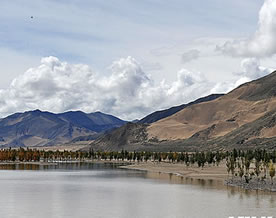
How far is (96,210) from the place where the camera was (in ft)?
250

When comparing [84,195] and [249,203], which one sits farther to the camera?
[84,195]

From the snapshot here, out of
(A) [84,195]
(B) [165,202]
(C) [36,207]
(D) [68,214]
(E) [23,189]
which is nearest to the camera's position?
(D) [68,214]

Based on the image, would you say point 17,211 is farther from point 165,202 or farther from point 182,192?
point 182,192

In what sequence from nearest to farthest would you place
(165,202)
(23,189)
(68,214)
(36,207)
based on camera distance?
(68,214)
(36,207)
(165,202)
(23,189)

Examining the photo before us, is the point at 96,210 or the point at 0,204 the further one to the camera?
the point at 0,204

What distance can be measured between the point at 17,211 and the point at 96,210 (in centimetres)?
1216

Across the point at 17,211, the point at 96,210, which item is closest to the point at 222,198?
the point at 96,210

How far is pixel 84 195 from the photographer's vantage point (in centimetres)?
9625

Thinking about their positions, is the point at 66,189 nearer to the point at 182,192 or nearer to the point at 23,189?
the point at 23,189

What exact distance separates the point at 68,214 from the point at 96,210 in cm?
560

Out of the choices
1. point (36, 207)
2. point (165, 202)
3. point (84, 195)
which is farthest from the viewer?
point (84, 195)

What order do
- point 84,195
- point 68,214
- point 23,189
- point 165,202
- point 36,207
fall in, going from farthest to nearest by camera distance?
1. point 23,189
2. point 84,195
3. point 165,202
4. point 36,207
5. point 68,214

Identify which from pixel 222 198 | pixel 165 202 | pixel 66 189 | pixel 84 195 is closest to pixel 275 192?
pixel 222 198

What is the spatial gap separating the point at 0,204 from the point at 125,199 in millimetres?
22641
